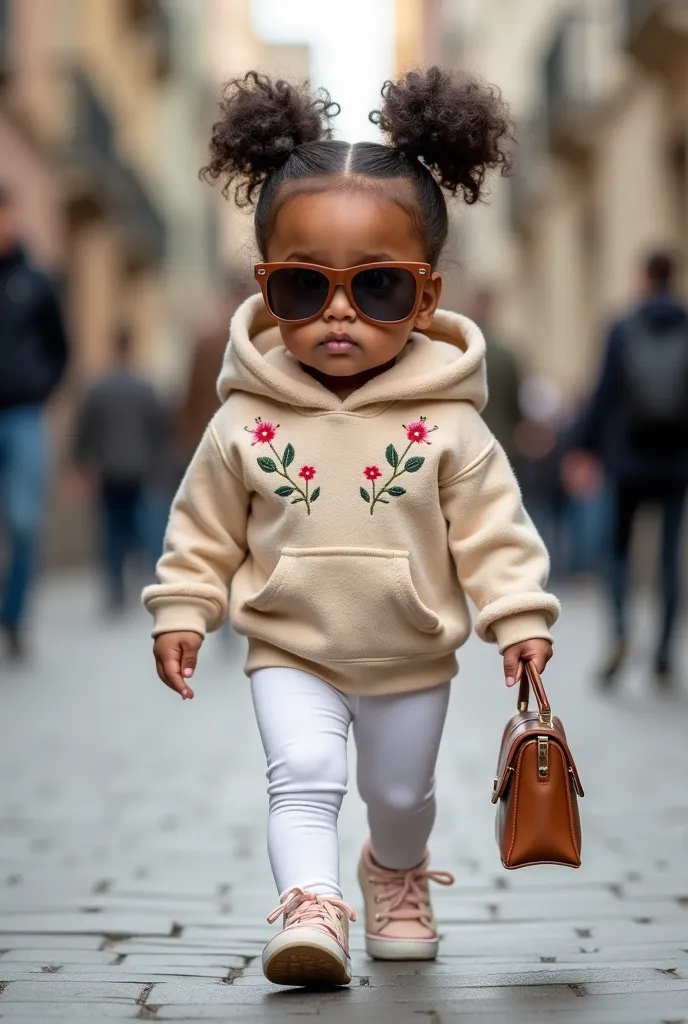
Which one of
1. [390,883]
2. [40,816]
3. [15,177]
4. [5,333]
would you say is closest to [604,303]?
[15,177]

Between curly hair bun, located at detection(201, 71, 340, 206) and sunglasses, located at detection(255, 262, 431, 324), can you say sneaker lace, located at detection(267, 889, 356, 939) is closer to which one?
sunglasses, located at detection(255, 262, 431, 324)

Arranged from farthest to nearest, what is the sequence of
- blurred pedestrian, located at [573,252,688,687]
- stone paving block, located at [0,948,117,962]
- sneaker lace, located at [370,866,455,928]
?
1. blurred pedestrian, located at [573,252,688,687]
2. sneaker lace, located at [370,866,455,928]
3. stone paving block, located at [0,948,117,962]

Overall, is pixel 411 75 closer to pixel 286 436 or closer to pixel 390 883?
pixel 286 436

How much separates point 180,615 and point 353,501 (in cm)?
39

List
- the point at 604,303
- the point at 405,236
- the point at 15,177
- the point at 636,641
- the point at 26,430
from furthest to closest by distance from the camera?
the point at 604,303
the point at 15,177
the point at 636,641
the point at 26,430
the point at 405,236

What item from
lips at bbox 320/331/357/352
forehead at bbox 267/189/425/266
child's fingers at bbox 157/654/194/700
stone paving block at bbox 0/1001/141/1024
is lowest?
stone paving block at bbox 0/1001/141/1024

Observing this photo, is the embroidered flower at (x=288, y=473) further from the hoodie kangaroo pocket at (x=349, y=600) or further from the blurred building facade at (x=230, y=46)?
the blurred building facade at (x=230, y=46)

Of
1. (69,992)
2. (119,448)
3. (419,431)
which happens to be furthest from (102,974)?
(119,448)

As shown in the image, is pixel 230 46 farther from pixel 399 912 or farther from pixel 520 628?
pixel 520 628

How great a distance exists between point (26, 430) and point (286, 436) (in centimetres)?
560

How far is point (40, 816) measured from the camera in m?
4.99

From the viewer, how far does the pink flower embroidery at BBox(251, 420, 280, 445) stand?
3.26 m

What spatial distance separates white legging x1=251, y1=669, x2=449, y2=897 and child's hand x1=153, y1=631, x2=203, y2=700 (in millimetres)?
133

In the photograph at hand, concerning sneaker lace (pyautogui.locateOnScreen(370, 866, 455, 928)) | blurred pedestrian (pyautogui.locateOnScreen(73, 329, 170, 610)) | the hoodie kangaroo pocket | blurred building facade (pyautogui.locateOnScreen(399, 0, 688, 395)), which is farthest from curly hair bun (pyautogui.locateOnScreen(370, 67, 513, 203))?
blurred pedestrian (pyautogui.locateOnScreen(73, 329, 170, 610))
